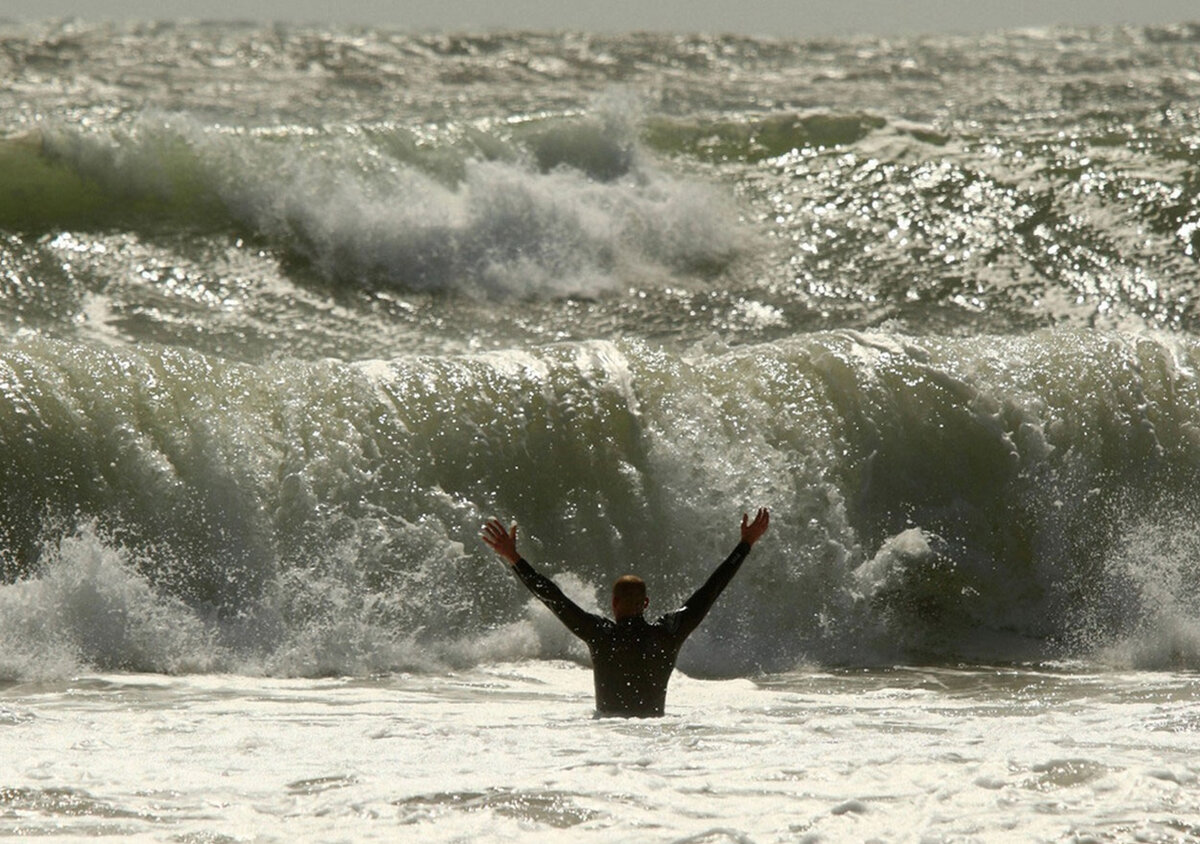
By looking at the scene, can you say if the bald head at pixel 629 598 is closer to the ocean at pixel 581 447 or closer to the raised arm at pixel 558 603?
the raised arm at pixel 558 603

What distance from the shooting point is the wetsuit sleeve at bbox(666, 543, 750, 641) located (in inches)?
205

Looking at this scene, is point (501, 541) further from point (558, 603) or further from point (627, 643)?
point (627, 643)

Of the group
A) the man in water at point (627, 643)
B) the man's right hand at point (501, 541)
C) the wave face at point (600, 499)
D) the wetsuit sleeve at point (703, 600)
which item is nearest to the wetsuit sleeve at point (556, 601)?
the man in water at point (627, 643)

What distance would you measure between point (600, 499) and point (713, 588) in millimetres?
1925

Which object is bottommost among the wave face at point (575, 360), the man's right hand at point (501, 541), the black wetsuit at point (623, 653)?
the black wetsuit at point (623, 653)

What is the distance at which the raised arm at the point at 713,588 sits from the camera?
17.0 ft

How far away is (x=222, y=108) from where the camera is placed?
42.2 feet

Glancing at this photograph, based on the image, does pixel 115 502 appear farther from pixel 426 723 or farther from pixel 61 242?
pixel 61 242

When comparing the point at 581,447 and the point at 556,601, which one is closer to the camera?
the point at 556,601

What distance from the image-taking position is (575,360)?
756cm

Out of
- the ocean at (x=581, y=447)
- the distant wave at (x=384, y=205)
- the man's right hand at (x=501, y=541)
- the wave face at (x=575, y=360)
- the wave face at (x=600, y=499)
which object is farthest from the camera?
the distant wave at (x=384, y=205)

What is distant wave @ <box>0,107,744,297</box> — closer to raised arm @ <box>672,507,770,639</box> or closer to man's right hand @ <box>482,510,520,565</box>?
raised arm @ <box>672,507,770,639</box>

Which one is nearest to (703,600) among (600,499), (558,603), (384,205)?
(558,603)

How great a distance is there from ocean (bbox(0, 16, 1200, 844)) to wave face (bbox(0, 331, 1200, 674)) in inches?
0.9
